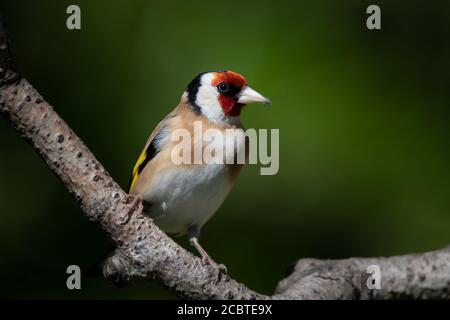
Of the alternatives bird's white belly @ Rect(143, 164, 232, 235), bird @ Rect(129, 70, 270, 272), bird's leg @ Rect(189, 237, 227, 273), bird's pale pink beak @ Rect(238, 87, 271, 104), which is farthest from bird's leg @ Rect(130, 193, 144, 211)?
bird's pale pink beak @ Rect(238, 87, 271, 104)

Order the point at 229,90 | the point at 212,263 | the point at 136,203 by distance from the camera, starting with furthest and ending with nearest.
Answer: the point at 229,90 → the point at 212,263 → the point at 136,203

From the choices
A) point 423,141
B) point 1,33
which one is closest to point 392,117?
point 423,141

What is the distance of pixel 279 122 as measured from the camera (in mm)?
2828

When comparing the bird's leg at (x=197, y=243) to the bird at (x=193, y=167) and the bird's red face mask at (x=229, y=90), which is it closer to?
the bird at (x=193, y=167)

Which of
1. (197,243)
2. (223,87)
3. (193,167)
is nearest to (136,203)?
(193,167)

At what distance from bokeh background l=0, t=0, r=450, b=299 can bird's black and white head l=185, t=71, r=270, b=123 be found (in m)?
0.06

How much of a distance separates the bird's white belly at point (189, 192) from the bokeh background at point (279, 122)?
0.16 metres

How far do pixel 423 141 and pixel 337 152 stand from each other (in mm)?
368

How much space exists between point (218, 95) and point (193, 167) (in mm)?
404

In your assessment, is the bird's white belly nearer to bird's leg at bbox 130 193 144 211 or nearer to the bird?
the bird

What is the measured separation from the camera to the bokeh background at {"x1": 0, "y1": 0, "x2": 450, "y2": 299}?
2.85 meters

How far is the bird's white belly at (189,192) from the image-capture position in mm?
2828

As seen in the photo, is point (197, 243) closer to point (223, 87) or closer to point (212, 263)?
point (212, 263)

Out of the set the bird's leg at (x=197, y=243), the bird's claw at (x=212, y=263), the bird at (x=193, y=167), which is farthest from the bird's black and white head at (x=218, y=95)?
the bird's claw at (x=212, y=263)
